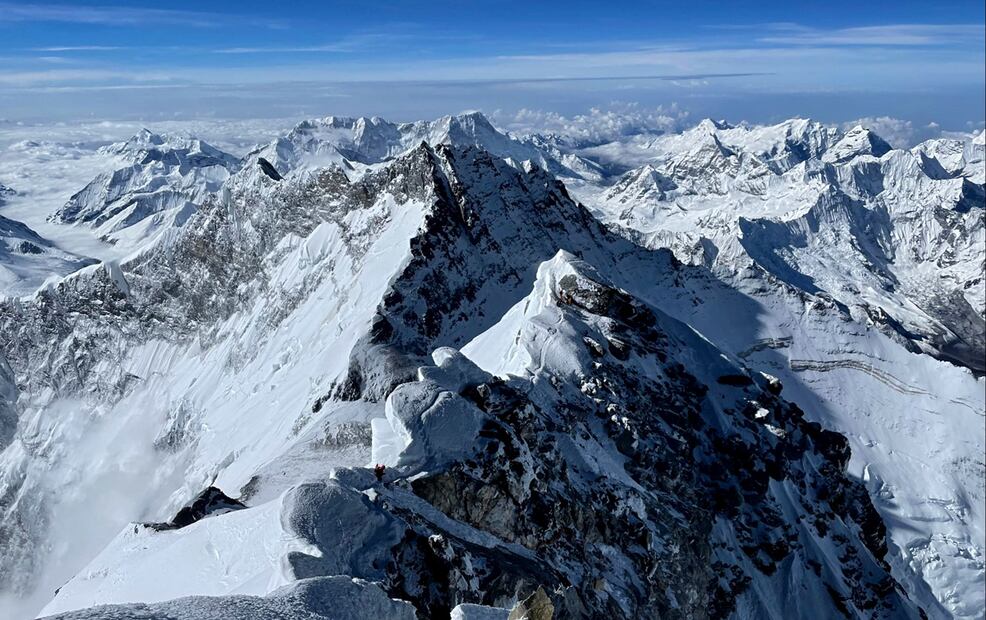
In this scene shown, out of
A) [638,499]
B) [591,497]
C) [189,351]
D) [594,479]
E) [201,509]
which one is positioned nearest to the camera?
[201,509]

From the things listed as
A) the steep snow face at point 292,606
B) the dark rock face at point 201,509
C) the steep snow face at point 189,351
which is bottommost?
the steep snow face at point 189,351

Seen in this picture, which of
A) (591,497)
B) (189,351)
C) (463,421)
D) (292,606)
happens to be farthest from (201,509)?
(189,351)

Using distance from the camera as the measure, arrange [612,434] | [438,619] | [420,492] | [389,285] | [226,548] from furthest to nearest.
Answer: [389,285], [612,434], [420,492], [226,548], [438,619]

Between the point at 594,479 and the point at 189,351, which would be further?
the point at 189,351

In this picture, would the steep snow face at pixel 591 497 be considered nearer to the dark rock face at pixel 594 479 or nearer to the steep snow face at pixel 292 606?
the dark rock face at pixel 594 479

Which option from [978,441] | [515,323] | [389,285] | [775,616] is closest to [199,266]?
[389,285]

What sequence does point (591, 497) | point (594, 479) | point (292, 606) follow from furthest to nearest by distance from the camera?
1. point (594, 479)
2. point (591, 497)
3. point (292, 606)

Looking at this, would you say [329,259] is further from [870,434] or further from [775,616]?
[870,434]

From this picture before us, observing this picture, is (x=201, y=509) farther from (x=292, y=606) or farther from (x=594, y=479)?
(x=594, y=479)

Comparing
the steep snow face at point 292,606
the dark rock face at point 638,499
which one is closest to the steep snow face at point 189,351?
the dark rock face at point 638,499
